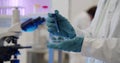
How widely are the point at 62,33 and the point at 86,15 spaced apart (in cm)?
105

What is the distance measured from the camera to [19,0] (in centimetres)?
263

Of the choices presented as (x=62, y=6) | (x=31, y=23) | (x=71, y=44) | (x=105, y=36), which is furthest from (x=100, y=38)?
(x=62, y=6)

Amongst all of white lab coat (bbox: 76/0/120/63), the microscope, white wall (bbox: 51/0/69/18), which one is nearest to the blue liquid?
the microscope

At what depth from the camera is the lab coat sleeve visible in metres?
0.88

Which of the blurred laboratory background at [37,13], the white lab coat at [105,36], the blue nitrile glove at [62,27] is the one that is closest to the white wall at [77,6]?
the blurred laboratory background at [37,13]

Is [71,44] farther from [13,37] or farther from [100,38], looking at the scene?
[13,37]

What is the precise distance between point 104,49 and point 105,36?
15 centimetres

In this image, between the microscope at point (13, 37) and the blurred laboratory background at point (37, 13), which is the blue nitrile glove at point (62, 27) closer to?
the microscope at point (13, 37)

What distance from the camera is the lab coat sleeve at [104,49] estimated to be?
2.87ft

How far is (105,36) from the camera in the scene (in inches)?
40.4

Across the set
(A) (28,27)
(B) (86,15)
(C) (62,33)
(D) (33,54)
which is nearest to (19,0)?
(D) (33,54)

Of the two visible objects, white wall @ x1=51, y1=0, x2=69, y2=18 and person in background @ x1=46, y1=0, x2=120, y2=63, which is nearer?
person in background @ x1=46, y1=0, x2=120, y2=63

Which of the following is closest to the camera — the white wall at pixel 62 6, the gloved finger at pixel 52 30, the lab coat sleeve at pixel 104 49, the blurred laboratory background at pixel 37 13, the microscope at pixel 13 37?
the lab coat sleeve at pixel 104 49

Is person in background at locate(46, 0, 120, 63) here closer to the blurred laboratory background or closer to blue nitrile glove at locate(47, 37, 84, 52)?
blue nitrile glove at locate(47, 37, 84, 52)
